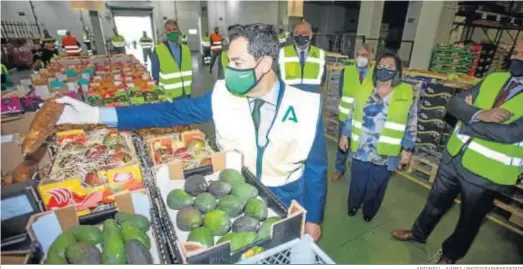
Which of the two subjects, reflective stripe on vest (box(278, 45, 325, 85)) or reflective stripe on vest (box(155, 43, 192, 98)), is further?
reflective stripe on vest (box(155, 43, 192, 98))

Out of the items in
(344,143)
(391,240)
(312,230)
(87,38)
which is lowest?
(391,240)

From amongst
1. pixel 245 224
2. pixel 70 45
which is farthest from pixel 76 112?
pixel 70 45

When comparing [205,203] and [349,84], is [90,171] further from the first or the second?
[349,84]

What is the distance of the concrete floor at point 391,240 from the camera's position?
8.75ft

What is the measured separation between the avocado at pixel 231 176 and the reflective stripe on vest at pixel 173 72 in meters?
3.19

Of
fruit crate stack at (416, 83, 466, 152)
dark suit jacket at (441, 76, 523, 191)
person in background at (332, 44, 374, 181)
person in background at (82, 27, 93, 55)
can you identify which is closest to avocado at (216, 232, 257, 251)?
dark suit jacket at (441, 76, 523, 191)

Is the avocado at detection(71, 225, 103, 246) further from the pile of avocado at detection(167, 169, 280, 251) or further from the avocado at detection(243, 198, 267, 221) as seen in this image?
the avocado at detection(243, 198, 267, 221)

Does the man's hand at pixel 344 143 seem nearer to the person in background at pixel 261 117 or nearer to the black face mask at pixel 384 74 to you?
the black face mask at pixel 384 74

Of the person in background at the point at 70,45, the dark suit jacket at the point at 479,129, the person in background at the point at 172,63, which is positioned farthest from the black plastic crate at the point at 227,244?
the person in background at the point at 70,45

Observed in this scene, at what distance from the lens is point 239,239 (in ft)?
3.34

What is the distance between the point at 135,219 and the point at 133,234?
0.12m

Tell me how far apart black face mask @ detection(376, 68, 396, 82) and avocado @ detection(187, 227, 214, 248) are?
83.5 inches

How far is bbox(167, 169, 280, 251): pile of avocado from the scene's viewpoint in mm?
1051

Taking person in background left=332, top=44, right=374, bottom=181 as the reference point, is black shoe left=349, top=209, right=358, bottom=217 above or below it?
below
